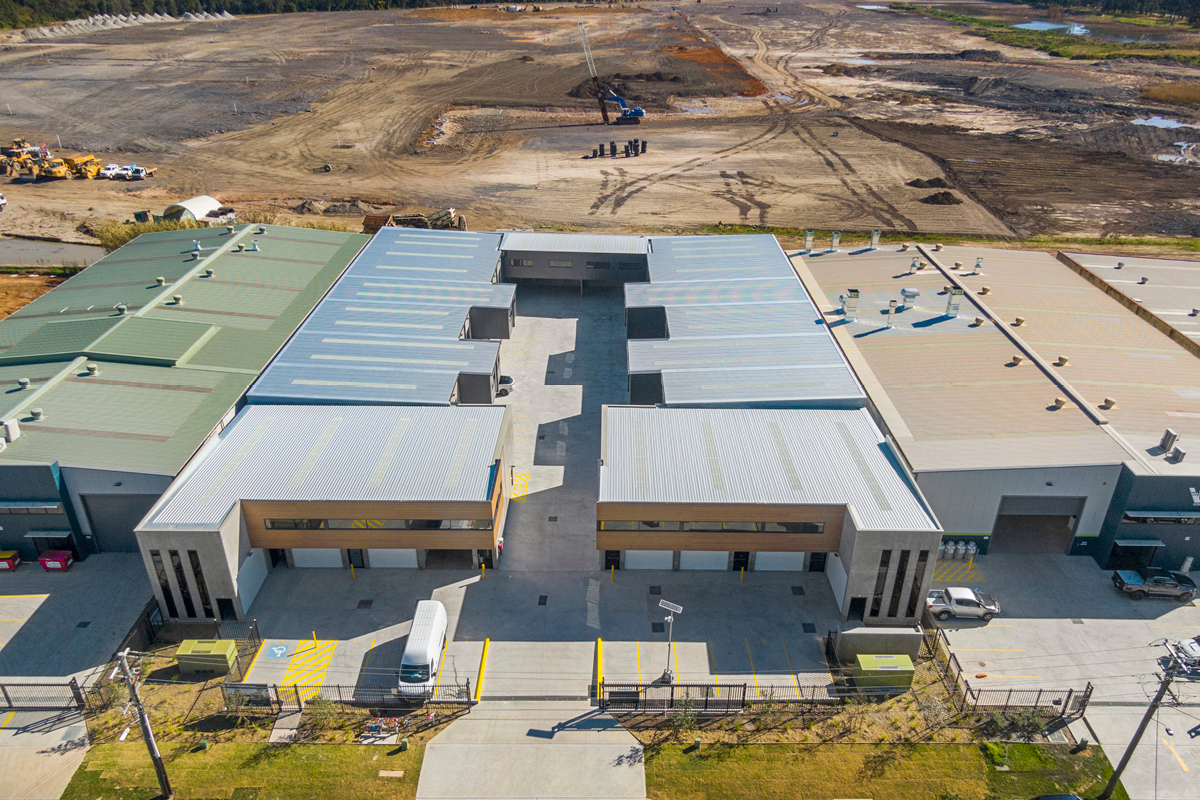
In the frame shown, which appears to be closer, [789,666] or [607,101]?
[789,666]

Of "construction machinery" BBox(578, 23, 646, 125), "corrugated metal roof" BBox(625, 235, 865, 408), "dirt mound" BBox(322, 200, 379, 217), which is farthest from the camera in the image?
"construction machinery" BBox(578, 23, 646, 125)

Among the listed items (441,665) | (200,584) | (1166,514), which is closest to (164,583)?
(200,584)

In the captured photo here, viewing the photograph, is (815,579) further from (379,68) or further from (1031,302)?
(379,68)

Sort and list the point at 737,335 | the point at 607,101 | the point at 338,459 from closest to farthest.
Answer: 1. the point at 338,459
2. the point at 737,335
3. the point at 607,101

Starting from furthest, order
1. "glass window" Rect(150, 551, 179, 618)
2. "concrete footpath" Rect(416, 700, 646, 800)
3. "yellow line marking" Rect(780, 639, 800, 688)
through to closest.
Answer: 1. "glass window" Rect(150, 551, 179, 618)
2. "yellow line marking" Rect(780, 639, 800, 688)
3. "concrete footpath" Rect(416, 700, 646, 800)

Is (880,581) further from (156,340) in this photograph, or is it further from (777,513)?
(156,340)

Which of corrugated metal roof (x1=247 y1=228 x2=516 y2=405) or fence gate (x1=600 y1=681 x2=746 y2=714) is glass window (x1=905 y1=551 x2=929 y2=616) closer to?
fence gate (x1=600 y1=681 x2=746 y2=714)

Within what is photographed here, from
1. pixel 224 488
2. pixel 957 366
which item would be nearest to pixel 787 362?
pixel 957 366

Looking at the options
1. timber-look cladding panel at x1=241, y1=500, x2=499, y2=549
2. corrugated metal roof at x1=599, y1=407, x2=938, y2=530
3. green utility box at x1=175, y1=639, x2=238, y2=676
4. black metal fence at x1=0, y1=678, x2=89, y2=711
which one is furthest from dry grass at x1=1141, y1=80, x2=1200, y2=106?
black metal fence at x1=0, y1=678, x2=89, y2=711
